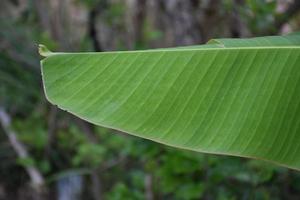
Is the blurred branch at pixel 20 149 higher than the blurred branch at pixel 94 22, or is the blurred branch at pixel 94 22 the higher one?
the blurred branch at pixel 94 22

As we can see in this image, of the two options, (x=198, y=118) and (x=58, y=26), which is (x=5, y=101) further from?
(x=198, y=118)

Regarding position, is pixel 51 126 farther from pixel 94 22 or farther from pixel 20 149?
pixel 94 22

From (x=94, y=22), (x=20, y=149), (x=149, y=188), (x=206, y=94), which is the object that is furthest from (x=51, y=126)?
(x=206, y=94)

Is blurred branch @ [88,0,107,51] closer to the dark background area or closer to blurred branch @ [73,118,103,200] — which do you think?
the dark background area

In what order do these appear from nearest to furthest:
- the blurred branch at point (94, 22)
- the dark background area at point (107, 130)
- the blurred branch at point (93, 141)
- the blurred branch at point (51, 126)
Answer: the dark background area at point (107, 130) < the blurred branch at point (94, 22) < the blurred branch at point (93, 141) < the blurred branch at point (51, 126)

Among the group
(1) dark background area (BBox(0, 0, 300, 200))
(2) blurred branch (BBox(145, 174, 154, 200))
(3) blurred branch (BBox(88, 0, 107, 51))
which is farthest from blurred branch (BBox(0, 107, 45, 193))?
(2) blurred branch (BBox(145, 174, 154, 200))

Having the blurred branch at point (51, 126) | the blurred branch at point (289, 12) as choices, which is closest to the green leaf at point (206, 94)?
the blurred branch at point (289, 12)

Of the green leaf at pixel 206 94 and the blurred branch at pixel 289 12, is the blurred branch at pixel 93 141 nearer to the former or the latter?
the blurred branch at pixel 289 12

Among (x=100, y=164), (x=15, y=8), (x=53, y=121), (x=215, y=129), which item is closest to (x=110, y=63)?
(x=215, y=129)
